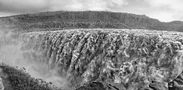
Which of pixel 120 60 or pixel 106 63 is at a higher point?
pixel 120 60

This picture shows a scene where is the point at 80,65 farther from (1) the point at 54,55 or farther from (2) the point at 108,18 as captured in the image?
(2) the point at 108,18

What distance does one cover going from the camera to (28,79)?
25094 mm

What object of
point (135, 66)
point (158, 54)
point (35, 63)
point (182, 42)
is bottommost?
point (35, 63)

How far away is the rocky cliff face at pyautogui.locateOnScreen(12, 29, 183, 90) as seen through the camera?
19.5m

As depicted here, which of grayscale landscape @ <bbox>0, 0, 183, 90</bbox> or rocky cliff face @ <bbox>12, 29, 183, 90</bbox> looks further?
grayscale landscape @ <bbox>0, 0, 183, 90</bbox>

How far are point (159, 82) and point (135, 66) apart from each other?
2684 mm

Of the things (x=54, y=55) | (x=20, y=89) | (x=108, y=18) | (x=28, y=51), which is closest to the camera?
(x=20, y=89)

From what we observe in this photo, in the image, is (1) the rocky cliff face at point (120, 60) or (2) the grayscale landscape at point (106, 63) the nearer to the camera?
(1) the rocky cliff face at point (120, 60)

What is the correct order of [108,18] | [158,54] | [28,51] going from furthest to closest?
1. [108,18]
2. [28,51]
3. [158,54]

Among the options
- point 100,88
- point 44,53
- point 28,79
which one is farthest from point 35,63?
point 100,88

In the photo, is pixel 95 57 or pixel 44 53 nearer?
pixel 95 57

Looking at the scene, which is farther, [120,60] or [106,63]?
[106,63]

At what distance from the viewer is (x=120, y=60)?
22.5m

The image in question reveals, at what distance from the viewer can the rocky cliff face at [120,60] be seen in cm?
1955
